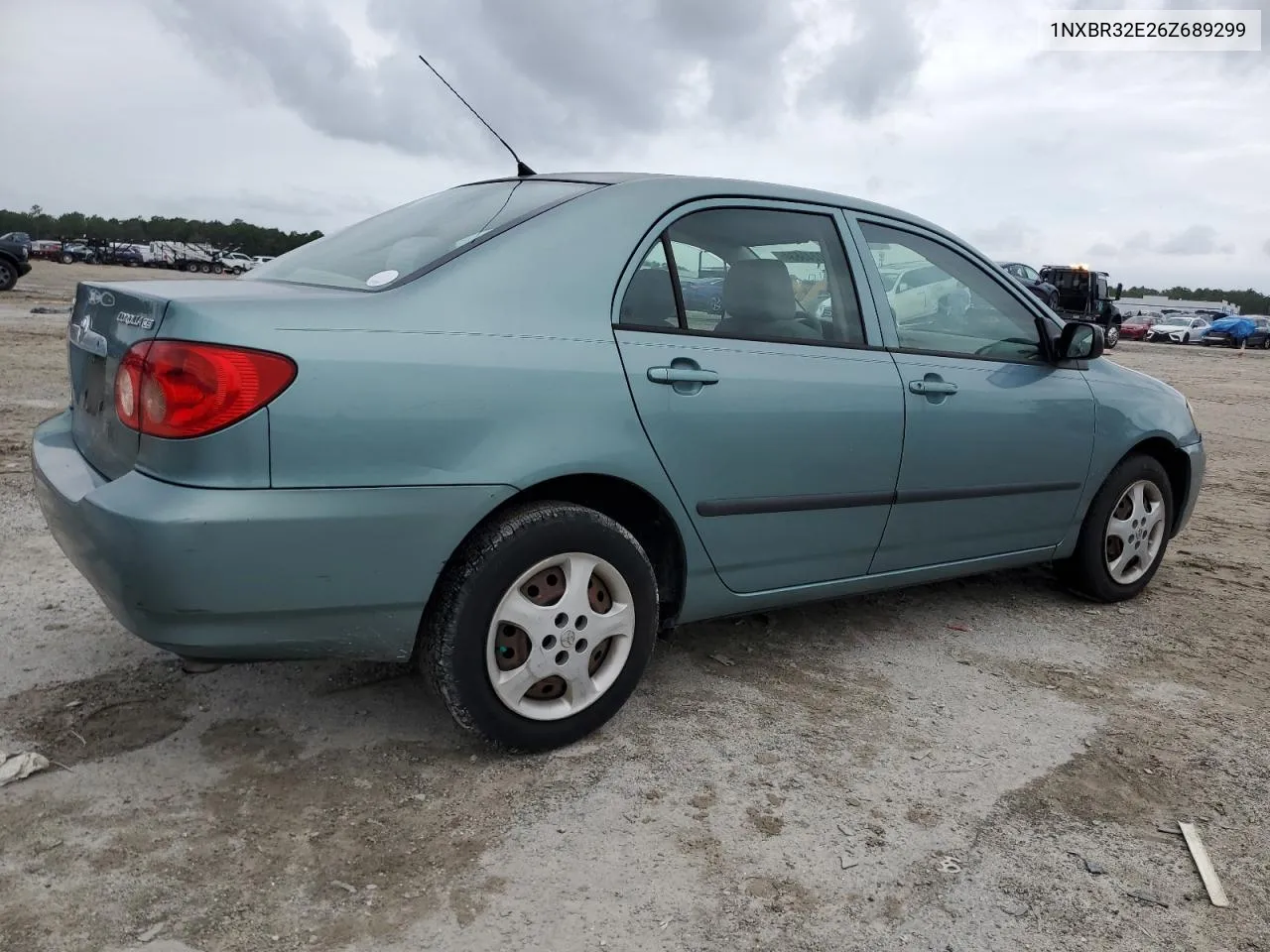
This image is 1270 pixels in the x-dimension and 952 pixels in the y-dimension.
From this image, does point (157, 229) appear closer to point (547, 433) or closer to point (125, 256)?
point (125, 256)

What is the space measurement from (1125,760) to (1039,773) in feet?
0.97

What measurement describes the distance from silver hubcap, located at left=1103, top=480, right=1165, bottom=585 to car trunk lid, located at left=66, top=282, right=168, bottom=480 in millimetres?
3611

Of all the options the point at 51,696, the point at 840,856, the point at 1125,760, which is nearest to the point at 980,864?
the point at 840,856

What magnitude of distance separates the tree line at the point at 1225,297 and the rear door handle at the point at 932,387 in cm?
9983

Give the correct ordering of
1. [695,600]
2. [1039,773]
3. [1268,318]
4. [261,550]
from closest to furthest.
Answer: [261,550], [1039,773], [695,600], [1268,318]

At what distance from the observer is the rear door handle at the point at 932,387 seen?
11.1ft

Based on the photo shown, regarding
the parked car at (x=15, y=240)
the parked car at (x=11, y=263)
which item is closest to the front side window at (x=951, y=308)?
the parked car at (x=11, y=263)

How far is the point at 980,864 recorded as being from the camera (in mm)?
2346

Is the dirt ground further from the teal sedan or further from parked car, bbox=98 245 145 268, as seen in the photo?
parked car, bbox=98 245 145 268

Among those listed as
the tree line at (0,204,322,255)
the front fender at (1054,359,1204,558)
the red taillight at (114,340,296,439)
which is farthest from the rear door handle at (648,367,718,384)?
the tree line at (0,204,322,255)

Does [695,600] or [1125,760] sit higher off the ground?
[695,600]

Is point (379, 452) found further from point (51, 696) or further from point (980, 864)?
point (980, 864)

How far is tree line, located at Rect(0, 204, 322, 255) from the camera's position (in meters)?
85.1

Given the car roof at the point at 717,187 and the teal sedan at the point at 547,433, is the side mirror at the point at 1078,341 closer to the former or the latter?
the teal sedan at the point at 547,433
